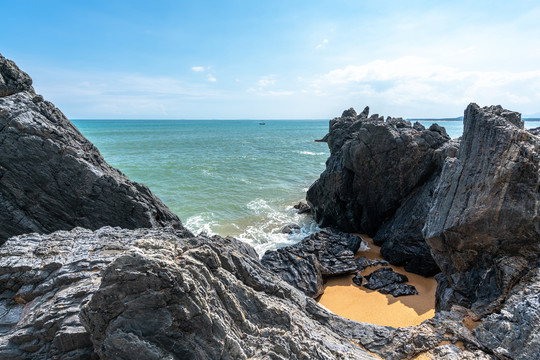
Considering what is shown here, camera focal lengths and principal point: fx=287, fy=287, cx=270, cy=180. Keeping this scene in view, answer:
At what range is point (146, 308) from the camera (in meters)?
4.88

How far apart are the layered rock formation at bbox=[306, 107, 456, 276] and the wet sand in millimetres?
1921

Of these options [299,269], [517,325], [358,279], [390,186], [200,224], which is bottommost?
[358,279]

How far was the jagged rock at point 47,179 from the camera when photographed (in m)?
10.9

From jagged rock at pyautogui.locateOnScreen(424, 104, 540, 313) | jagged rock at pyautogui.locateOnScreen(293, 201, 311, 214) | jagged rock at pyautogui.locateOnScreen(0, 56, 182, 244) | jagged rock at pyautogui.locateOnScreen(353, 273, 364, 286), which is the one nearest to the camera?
jagged rock at pyautogui.locateOnScreen(424, 104, 540, 313)

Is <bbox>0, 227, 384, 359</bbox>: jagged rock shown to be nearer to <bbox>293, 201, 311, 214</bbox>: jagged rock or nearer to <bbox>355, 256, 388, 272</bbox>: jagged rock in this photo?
<bbox>355, 256, 388, 272</bbox>: jagged rock

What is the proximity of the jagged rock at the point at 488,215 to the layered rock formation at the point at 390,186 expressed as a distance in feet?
21.8

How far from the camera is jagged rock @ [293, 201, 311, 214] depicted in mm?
27984

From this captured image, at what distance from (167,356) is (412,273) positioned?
50.4 ft

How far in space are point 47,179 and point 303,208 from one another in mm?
20929

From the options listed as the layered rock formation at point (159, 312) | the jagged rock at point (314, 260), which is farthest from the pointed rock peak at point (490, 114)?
the jagged rock at point (314, 260)

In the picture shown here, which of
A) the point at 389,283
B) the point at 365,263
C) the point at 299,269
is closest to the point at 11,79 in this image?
the point at 299,269

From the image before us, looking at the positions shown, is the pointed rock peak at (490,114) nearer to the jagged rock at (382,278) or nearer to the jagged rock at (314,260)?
the jagged rock at (382,278)

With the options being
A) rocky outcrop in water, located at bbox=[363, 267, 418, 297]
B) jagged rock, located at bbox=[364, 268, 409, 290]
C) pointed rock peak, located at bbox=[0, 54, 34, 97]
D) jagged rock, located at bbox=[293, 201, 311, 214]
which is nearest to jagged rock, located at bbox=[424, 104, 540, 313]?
rocky outcrop in water, located at bbox=[363, 267, 418, 297]

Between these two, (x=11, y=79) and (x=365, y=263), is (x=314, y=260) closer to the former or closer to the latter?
(x=365, y=263)
